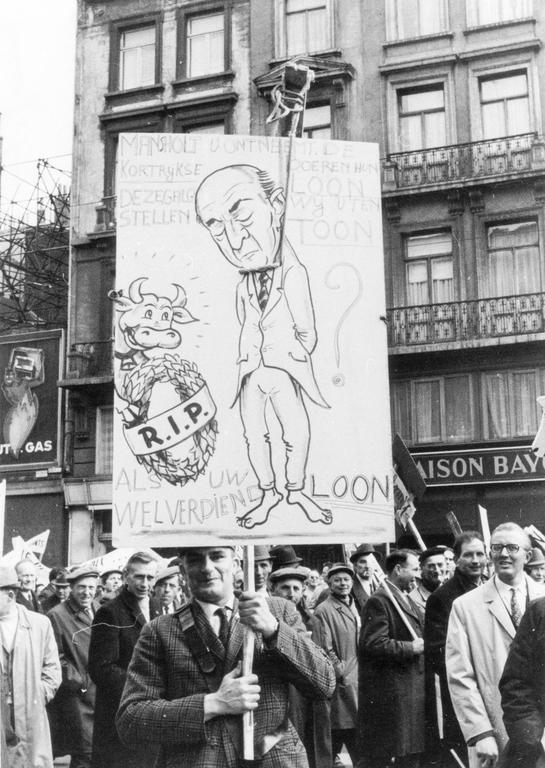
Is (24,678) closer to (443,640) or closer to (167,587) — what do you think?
(167,587)

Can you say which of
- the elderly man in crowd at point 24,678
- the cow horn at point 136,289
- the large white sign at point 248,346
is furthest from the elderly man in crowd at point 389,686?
the cow horn at point 136,289

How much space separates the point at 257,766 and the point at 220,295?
1.91m

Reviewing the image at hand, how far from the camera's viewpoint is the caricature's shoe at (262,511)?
4.31 meters

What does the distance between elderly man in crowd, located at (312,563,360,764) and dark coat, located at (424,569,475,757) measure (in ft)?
3.23

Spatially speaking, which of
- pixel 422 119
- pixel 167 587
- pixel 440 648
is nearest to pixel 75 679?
pixel 167 587

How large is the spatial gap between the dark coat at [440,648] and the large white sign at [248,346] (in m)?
2.91

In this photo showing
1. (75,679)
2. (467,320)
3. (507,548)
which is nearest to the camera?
(507,548)

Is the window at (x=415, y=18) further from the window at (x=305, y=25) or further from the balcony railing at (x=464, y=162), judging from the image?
the balcony railing at (x=464, y=162)

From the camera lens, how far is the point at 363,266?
468 cm

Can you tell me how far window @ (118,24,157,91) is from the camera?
27922 mm

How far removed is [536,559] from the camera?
33.2 feet

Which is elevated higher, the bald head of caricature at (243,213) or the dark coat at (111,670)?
the bald head of caricature at (243,213)

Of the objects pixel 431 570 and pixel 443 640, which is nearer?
pixel 443 640

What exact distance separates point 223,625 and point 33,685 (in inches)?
148
